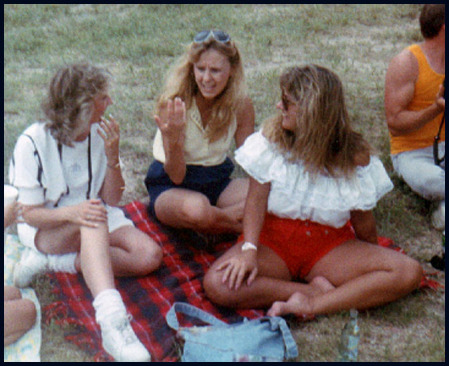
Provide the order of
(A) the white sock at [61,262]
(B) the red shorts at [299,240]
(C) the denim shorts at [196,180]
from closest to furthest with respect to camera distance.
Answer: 1. (B) the red shorts at [299,240]
2. (A) the white sock at [61,262]
3. (C) the denim shorts at [196,180]

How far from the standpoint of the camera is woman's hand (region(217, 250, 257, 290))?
9.81ft

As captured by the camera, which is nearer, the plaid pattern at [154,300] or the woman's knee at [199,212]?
the plaid pattern at [154,300]

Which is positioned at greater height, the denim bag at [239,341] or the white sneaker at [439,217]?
the white sneaker at [439,217]

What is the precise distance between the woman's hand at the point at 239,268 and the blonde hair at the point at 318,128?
0.49 meters

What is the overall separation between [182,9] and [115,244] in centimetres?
449

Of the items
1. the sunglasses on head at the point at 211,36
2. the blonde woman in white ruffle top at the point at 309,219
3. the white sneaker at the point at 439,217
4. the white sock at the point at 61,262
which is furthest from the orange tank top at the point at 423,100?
the white sock at the point at 61,262

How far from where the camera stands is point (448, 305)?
324 cm

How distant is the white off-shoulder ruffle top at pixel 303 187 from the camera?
305 cm

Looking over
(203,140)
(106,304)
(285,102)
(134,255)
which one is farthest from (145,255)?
(285,102)

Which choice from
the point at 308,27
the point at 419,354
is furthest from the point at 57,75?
the point at 308,27

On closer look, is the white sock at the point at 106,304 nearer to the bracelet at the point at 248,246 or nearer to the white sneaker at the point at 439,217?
the bracelet at the point at 248,246

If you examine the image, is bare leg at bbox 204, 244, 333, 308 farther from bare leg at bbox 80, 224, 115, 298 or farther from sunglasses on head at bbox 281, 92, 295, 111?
sunglasses on head at bbox 281, 92, 295, 111

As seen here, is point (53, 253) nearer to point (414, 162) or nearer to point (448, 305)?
point (448, 305)

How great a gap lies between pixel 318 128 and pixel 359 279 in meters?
0.75
